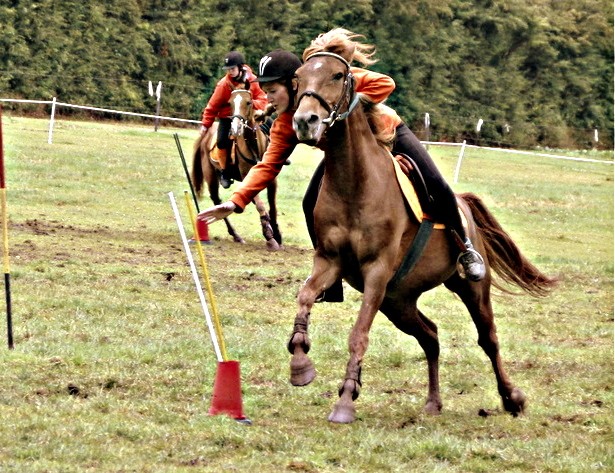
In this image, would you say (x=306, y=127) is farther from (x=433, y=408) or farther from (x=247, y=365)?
(x=247, y=365)

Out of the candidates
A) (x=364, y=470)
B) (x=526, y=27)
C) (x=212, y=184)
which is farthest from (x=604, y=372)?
(x=526, y=27)

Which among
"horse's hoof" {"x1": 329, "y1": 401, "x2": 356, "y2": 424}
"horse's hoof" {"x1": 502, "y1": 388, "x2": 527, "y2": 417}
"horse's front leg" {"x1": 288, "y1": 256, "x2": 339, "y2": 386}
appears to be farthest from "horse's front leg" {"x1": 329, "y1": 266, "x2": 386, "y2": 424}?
"horse's hoof" {"x1": 502, "y1": 388, "x2": 527, "y2": 417}

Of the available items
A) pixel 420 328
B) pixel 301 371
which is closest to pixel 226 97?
pixel 420 328

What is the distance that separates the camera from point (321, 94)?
7.13 meters

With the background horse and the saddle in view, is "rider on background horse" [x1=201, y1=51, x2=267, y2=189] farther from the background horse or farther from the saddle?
the saddle

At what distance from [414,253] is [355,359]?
3.54 ft

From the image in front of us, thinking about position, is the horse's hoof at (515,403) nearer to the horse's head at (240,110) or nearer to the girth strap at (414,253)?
the girth strap at (414,253)

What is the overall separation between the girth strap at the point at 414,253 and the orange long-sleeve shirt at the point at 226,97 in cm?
948

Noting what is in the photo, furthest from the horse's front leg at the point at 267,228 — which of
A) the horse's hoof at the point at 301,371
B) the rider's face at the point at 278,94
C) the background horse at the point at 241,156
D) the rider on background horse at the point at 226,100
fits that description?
the horse's hoof at the point at 301,371

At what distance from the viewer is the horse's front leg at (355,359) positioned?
7.20 metres

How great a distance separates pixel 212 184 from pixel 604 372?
9817mm

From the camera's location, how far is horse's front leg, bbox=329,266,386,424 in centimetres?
720

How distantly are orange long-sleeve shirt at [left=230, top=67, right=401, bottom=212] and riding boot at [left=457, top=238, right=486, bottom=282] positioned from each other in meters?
1.06

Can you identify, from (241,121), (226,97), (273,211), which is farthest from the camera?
(273,211)
